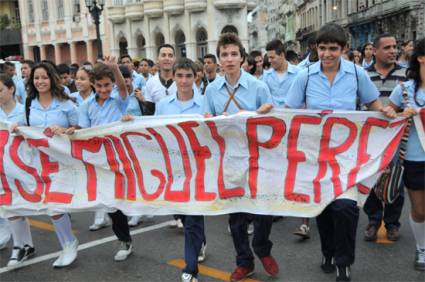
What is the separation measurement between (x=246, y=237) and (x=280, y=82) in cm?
293

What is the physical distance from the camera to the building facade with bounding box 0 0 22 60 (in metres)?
46.5

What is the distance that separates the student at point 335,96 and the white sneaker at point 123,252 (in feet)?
6.28

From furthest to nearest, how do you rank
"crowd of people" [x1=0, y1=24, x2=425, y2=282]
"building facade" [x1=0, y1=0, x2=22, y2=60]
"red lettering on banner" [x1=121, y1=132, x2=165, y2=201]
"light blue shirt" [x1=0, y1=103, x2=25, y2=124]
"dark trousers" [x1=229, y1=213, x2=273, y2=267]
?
"building facade" [x1=0, y1=0, x2=22, y2=60], "light blue shirt" [x1=0, y1=103, x2=25, y2=124], "red lettering on banner" [x1=121, y1=132, x2=165, y2=201], "dark trousers" [x1=229, y1=213, x2=273, y2=267], "crowd of people" [x1=0, y1=24, x2=425, y2=282]

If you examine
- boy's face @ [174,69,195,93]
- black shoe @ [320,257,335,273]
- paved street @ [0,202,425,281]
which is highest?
boy's face @ [174,69,195,93]

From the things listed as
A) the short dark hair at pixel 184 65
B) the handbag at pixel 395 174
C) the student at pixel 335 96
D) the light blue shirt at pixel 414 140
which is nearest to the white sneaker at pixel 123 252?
the short dark hair at pixel 184 65

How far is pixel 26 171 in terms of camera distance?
4633mm

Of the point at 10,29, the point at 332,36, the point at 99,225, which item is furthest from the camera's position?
the point at 10,29

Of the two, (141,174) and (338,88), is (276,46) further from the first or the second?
(141,174)

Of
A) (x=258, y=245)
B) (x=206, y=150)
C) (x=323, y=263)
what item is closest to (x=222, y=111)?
(x=206, y=150)

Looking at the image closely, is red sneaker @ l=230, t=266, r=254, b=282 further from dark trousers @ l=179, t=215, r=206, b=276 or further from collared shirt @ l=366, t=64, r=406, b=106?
collared shirt @ l=366, t=64, r=406, b=106

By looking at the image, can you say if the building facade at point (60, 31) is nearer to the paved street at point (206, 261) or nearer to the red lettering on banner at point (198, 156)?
the paved street at point (206, 261)

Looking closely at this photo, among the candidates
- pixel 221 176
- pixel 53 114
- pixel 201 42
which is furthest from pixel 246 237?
pixel 201 42

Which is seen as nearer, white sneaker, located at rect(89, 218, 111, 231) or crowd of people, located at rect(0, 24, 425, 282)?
crowd of people, located at rect(0, 24, 425, 282)

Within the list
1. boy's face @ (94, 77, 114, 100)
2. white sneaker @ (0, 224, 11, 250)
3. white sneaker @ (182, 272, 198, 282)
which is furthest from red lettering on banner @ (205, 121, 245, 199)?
white sneaker @ (0, 224, 11, 250)
